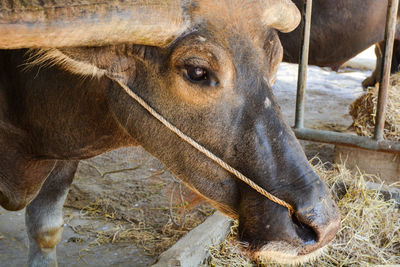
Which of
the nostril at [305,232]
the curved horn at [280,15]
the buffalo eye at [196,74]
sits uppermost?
the curved horn at [280,15]

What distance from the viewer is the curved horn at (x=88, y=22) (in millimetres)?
1788

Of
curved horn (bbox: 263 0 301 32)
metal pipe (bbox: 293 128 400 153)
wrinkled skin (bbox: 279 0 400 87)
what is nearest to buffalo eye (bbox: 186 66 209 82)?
curved horn (bbox: 263 0 301 32)

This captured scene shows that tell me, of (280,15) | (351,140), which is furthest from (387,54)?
(280,15)

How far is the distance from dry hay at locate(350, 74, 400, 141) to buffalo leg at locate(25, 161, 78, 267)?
2828 millimetres

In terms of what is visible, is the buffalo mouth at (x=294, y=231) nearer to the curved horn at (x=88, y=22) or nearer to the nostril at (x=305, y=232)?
the nostril at (x=305, y=232)

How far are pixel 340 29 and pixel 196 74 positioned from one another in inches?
149

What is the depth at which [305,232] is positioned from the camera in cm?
206

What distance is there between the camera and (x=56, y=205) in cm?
344

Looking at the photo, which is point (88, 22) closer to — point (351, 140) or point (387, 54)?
point (387, 54)

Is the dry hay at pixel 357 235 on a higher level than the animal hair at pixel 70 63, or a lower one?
lower

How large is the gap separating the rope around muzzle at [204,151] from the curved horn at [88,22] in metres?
0.24

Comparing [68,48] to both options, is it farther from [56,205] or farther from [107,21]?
[56,205]

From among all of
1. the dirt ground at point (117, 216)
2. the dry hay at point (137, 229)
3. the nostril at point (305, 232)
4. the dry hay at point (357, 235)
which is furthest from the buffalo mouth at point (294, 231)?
the dry hay at point (137, 229)

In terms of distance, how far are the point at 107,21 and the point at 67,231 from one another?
108 inches
